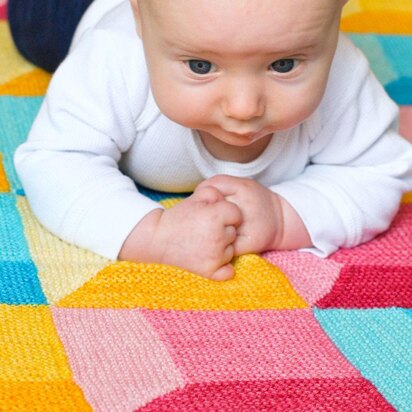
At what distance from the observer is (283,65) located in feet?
2.76

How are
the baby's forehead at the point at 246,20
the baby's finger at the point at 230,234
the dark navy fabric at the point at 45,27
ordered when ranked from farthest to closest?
the dark navy fabric at the point at 45,27 < the baby's finger at the point at 230,234 < the baby's forehead at the point at 246,20

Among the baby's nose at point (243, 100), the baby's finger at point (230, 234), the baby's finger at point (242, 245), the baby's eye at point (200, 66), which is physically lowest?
the baby's finger at point (242, 245)

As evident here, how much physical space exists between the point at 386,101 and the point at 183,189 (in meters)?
0.22

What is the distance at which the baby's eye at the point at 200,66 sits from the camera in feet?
2.76

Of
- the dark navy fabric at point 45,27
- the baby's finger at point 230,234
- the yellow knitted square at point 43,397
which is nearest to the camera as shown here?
the yellow knitted square at point 43,397

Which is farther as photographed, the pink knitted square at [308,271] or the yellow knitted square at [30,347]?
the pink knitted square at [308,271]

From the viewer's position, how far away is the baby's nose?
0.83m

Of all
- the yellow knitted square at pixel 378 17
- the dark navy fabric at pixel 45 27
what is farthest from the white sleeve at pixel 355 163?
the yellow knitted square at pixel 378 17

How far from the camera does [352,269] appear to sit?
3.04ft

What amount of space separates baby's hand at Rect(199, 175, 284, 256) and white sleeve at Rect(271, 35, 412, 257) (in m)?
0.03

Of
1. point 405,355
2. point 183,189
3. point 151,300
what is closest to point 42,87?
point 183,189

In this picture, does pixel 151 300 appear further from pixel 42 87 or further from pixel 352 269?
pixel 42 87

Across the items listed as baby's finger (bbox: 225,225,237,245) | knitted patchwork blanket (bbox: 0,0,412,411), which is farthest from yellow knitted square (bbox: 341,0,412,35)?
baby's finger (bbox: 225,225,237,245)

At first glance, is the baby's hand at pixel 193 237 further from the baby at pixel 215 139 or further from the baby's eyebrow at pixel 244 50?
the baby's eyebrow at pixel 244 50
